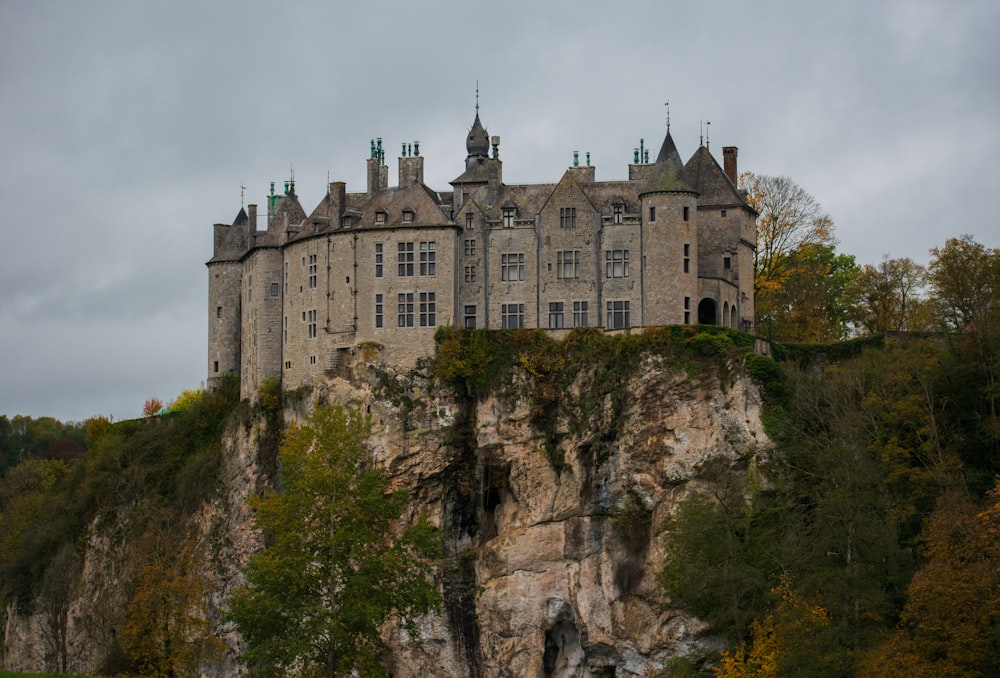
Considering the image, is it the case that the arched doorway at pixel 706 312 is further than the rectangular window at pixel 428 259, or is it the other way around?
the rectangular window at pixel 428 259

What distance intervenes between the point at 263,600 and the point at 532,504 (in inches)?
758

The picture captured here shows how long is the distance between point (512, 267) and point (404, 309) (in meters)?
5.39

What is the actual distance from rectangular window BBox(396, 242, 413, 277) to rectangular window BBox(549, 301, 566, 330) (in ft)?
22.2

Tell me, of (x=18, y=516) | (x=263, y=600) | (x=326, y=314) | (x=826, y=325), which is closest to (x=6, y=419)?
(x=18, y=516)

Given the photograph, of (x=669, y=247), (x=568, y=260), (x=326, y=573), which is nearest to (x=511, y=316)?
(x=568, y=260)

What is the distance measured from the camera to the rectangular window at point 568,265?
3009 inches

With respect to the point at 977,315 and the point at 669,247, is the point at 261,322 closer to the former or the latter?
the point at 669,247

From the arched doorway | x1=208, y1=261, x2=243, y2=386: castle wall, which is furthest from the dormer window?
x1=208, y1=261, x2=243, y2=386: castle wall

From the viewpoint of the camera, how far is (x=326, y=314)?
77.6 m

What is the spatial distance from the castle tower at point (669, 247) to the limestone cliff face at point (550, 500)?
3.21 m

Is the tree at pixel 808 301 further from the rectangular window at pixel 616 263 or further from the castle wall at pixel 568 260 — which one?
the castle wall at pixel 568 260

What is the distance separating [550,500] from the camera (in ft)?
240

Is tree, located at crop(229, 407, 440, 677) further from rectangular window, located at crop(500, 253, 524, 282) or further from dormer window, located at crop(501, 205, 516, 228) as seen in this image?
dormer window, located at crop(501, 205, 516, 228)

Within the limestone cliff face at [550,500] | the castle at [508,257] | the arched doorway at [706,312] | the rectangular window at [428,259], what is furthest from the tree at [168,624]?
the arched doorway at [706,312]
